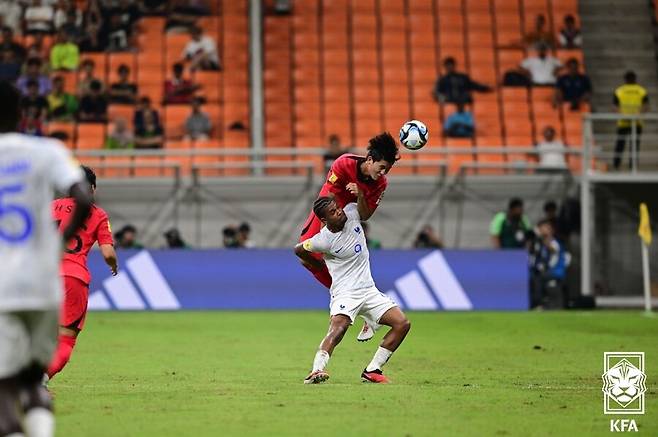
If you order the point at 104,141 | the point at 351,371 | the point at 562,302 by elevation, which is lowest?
the point at 562,302

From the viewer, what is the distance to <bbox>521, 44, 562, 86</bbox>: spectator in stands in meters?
31.4

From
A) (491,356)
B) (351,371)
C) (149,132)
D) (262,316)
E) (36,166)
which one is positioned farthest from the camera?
(149,132)

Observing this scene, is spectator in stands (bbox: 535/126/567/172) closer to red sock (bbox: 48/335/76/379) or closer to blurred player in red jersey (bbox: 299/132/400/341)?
blurred player in red jersey (bbox: 299/132/400/341)

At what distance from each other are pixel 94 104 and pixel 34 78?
4.74ft

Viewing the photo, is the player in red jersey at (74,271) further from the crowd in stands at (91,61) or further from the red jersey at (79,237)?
the crowd in stands at (91,61)

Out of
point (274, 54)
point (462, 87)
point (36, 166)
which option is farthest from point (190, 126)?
point (36, 166)

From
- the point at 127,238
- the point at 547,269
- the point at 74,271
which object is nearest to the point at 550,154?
the point at 547,269

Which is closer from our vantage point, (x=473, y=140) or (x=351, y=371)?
(x=351, y=371)

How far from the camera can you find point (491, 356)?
51.4 ft

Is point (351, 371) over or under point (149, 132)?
under

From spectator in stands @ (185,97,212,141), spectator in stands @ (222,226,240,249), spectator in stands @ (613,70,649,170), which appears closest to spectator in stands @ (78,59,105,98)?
spectator in stands @ (185,97,212,141)

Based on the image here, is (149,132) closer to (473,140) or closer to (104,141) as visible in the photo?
(104,141)

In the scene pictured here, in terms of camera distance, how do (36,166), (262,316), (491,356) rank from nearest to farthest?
(36,166) → (491,356) → (262,316)

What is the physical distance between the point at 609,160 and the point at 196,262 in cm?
1030
